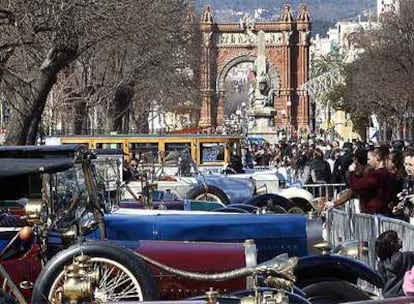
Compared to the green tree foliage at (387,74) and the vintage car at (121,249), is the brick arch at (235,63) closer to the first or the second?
the green tree foliage at (387,74)

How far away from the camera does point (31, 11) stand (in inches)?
846

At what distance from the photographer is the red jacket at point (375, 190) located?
44.8 feet

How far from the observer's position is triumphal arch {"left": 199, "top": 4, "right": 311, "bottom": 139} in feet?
371

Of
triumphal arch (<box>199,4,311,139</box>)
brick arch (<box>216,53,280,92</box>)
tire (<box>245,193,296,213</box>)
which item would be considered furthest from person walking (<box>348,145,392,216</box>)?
brick arch (<box>216,53,280,92</box>)

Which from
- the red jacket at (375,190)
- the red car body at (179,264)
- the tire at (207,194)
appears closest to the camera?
the red car body at (179,264)

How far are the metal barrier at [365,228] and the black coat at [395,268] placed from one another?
1238 mm

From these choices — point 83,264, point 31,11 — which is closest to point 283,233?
point 83,264

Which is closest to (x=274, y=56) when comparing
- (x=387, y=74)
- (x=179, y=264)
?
(x=387, y=74)

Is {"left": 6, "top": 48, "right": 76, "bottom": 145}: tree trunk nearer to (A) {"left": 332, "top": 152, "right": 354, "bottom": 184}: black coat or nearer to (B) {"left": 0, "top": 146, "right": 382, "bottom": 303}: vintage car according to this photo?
(A) {"left": 332, "top": 152, "right": 354, "bottom": 184}: black coat

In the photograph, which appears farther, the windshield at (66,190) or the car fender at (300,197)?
the car fender at (300,197)

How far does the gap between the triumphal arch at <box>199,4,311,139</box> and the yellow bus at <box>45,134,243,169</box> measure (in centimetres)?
8201

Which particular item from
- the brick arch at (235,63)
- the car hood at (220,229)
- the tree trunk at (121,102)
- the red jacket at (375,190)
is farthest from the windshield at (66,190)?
the brick arch at (235,63)

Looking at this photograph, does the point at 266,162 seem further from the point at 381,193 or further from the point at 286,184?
the point at 381,193

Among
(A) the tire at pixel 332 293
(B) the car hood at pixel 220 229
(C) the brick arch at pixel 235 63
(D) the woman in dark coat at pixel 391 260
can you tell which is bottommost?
(A) the tire at pixel 332 293
